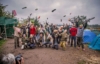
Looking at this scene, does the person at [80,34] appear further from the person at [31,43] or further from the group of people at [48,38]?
the person at [31,43]

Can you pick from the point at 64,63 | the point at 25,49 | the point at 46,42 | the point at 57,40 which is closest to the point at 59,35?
the point at 57,40

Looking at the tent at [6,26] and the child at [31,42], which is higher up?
the tent at [6,26]

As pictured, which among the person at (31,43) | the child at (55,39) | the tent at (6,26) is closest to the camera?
the person at (31,43)

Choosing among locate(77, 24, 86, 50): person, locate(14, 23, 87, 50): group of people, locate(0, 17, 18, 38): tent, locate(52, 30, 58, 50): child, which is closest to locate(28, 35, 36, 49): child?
locate(14, 23, 87, 50): group of people

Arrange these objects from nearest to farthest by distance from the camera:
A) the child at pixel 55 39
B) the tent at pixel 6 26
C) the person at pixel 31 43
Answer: the person at pixel 31 43 → the child at pixel 55 39 → the tent at pixel 6 26

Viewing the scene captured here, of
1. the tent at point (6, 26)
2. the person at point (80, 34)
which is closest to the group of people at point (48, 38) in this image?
the person at point (80, 34)

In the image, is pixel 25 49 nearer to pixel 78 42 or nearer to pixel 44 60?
pixel 44 60

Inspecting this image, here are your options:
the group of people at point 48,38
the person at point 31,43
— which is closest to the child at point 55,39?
the group of people at point 48,38

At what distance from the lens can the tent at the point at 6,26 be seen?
46.6ft

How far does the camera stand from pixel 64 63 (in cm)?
594

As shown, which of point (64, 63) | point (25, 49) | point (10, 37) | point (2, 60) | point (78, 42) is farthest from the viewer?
point (10, 37)

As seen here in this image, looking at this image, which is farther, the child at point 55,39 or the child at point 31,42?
the child at point 55,39

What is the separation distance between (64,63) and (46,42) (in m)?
3.08

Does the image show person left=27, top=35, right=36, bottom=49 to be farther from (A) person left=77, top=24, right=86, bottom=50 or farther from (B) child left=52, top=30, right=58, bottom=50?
(A) person left=77, top=24, right=86, bottom=50
